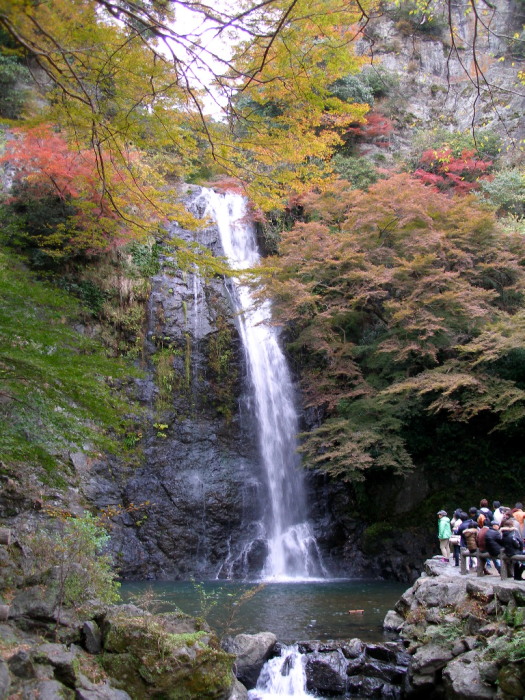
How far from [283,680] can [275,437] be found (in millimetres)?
9386

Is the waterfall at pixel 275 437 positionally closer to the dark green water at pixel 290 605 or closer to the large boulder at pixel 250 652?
the dark green water at pixel 290 605

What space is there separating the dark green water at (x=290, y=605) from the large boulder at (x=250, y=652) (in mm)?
277

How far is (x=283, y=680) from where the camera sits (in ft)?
22.1

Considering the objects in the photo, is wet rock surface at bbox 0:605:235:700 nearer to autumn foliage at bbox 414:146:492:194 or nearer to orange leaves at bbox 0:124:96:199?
orange leaves at bbox 0:124:96:199

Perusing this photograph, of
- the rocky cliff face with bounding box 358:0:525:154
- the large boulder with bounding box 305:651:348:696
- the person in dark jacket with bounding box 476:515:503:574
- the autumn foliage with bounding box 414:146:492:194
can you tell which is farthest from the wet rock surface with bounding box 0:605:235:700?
the rocky cliff face with bounding box 358:0:525:154

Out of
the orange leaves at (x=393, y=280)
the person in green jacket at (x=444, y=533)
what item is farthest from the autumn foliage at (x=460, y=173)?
the person in green jacket at (x=444, y=533)

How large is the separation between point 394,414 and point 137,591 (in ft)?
24.8

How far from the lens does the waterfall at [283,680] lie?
6.52 meters

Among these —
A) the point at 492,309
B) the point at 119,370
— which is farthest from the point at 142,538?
the point at 492,309

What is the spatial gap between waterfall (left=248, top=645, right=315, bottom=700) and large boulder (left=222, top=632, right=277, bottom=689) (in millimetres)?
103

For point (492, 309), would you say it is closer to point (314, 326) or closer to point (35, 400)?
point (314, 326)

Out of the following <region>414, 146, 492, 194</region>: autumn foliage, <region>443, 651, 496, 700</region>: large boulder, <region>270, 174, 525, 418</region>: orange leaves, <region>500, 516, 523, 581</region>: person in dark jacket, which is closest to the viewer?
<region>443, 651, 496, 700</region>: large boulder

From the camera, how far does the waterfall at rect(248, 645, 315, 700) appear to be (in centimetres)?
652

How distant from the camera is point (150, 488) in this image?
14375 millimetres
